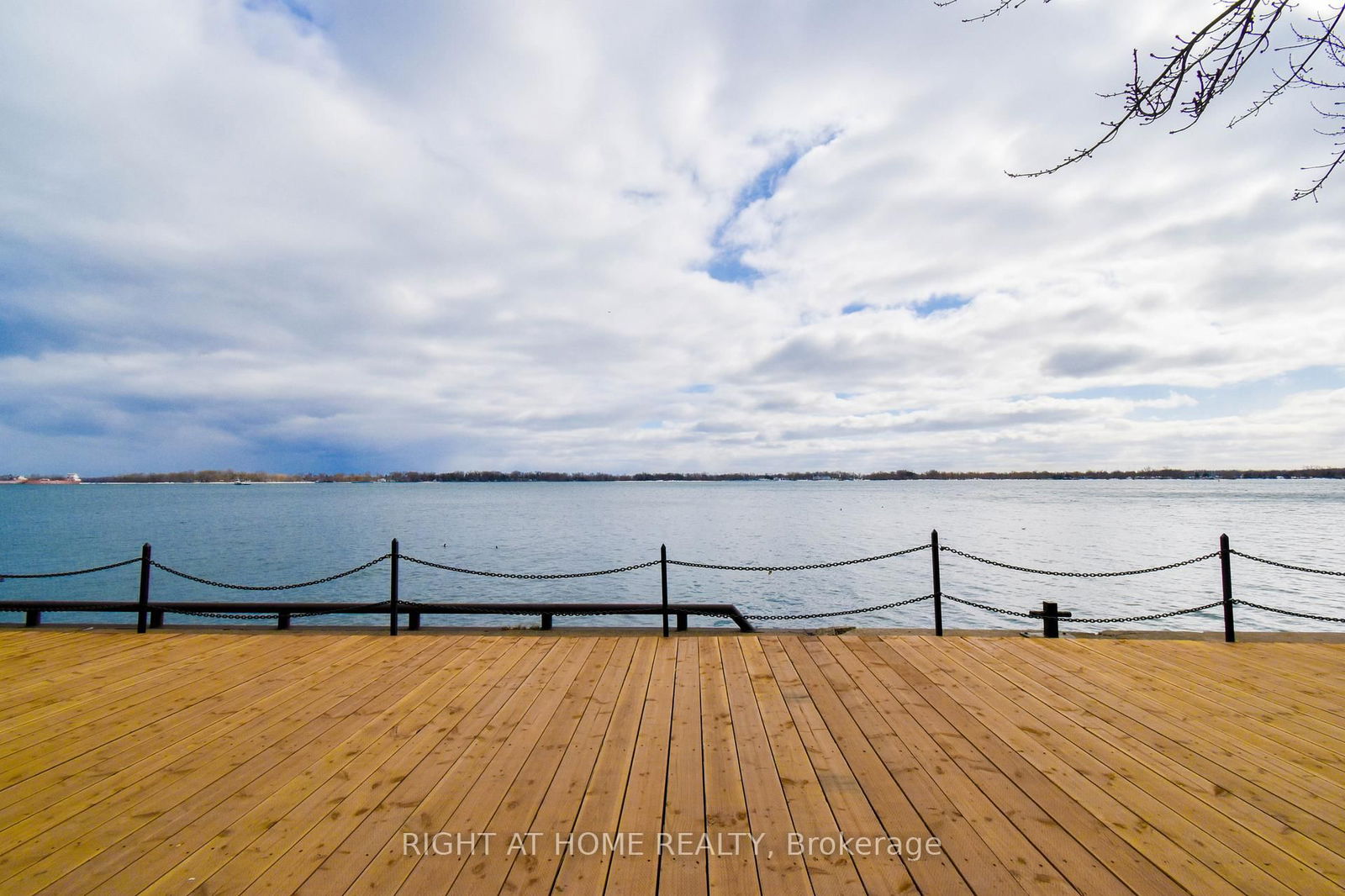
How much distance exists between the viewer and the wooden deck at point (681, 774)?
8.45ft

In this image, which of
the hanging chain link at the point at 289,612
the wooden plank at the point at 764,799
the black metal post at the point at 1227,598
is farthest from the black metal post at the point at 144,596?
the black metal post at the point at 1227,598

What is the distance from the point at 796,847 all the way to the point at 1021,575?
84.3ft

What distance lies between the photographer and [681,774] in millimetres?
3414

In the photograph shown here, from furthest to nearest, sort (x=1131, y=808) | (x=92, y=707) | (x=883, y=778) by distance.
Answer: (x=92, y=707), (x=883, y=778), (x=1131, y=808)

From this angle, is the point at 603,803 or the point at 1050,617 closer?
the point at 603,803

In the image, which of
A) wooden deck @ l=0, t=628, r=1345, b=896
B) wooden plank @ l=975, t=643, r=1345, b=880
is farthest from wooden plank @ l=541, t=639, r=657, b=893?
wooden plank @ l=975, t=643, r=1345, b=880

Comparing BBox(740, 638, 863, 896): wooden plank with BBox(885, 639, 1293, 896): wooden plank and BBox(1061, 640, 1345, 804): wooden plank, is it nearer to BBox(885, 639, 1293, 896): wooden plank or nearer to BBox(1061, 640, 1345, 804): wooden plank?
BBox(885, 639, 1293, 896): wooden plank

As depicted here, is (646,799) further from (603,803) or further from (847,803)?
(847,803)

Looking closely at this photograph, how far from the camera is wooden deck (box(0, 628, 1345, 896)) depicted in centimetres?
257

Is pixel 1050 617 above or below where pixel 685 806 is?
above

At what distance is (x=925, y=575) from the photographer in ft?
74.9

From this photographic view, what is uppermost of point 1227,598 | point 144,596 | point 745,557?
point 144,596

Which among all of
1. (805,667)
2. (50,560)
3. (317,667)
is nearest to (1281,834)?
(805,667)

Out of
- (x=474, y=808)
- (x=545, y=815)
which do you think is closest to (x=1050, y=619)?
(x=545, y=815)
